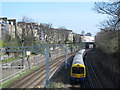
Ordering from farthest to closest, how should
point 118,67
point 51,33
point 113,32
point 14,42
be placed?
point 51,33
point 14,42
point 113,32
point 118,67

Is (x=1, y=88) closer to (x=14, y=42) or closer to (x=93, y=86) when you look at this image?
(x=93, y=86)

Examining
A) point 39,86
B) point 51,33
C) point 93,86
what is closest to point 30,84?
point 39,86

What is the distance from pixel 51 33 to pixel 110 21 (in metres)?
41.7

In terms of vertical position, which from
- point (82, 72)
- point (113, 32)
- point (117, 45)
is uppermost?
point (113, 32)

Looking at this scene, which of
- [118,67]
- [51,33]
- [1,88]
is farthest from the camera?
[51,33]

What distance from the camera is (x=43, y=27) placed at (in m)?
60.0

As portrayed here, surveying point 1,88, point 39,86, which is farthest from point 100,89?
point 1,88

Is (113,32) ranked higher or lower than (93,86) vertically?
higher

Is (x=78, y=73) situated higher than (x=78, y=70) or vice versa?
(x=78, y=70)

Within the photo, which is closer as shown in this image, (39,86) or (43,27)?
(39,86)

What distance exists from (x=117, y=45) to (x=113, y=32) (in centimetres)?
147

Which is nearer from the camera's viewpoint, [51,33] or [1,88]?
[1,88]

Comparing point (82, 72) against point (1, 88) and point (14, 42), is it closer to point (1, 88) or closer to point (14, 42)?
point (1, 88)

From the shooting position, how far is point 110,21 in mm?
18969
